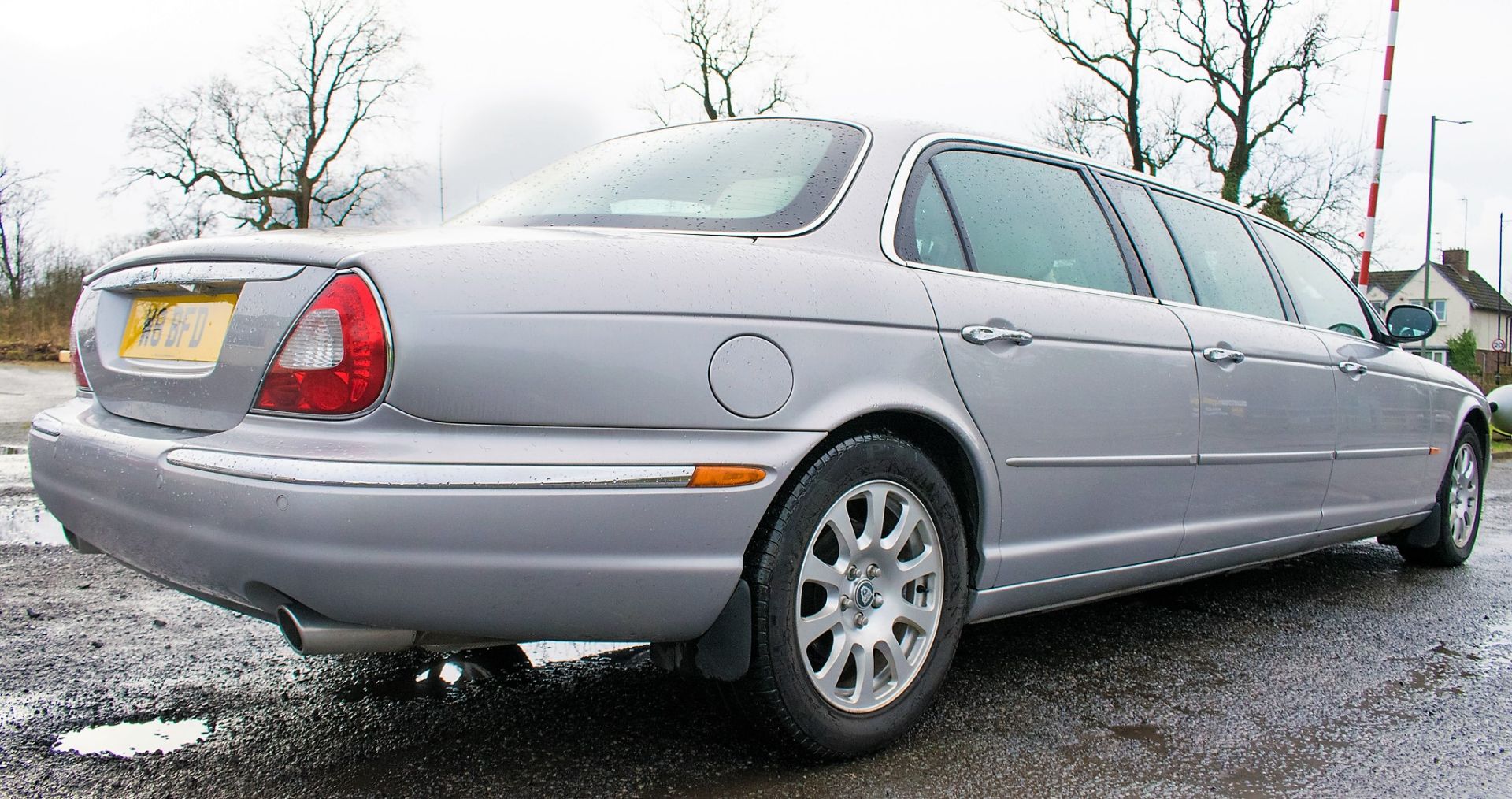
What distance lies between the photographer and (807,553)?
225 centimetres

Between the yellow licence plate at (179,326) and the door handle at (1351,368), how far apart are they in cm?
363

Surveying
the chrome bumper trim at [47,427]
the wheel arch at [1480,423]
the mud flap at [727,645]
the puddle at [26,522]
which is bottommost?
the puddle at [26,522]

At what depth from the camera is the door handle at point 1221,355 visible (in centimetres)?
331

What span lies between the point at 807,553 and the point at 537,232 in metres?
0.83

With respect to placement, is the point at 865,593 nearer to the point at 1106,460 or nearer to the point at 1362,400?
the point at 1106,460

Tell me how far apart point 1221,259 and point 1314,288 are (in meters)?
0.78

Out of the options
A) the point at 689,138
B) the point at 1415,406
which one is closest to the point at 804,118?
the point at 689,138

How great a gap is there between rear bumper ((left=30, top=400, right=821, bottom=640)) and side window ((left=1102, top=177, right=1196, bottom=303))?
171 centimetres

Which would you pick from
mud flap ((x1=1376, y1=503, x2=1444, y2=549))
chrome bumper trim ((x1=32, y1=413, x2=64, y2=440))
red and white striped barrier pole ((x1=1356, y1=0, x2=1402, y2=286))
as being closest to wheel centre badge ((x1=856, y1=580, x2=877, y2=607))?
chrome bumper trim ((x1=32, y1=413, x2=64, y2=440))

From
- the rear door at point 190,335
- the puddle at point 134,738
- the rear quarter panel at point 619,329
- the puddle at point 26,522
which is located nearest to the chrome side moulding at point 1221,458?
the rear quarter panel at point 619,329

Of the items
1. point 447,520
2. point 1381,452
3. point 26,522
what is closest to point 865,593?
point 447,520

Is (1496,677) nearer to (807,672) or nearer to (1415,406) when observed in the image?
(1415,406)

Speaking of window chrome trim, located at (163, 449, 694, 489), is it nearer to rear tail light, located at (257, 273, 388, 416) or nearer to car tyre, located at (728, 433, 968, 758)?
rear tail light, located at (257, 273, 388, 416)

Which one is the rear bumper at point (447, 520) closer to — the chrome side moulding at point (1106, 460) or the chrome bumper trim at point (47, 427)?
the chrome bumper trim at point (47, 427)
